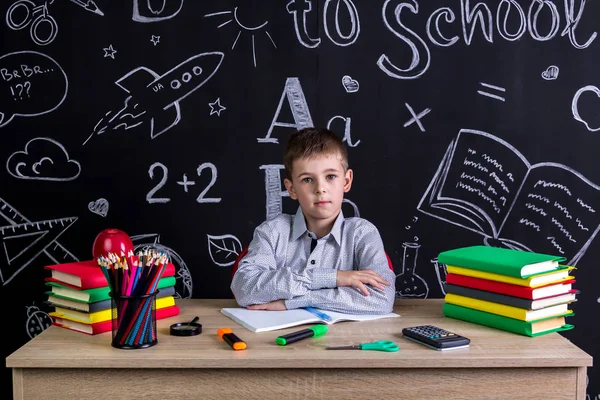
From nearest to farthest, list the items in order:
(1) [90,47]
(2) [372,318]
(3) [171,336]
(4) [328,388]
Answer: (4) [328,388] < (3) [171,336] < (2) [372,318] < (1) [90,47]

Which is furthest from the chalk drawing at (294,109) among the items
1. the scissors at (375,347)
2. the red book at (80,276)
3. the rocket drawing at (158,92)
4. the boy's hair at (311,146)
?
the scissors at (375,347)

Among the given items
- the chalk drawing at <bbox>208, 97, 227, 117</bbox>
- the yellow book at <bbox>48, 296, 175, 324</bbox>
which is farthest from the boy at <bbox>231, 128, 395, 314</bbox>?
the chalk drawing at <bbox>208, 97, 227, 117</bbox>

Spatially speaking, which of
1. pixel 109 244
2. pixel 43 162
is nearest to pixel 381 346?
pixel 109 244

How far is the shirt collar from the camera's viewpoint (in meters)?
2.08

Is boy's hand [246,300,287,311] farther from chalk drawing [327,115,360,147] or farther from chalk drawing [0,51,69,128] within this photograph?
chalk drawing [0,51,69,128]

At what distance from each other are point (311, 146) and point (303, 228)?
29 centimetres

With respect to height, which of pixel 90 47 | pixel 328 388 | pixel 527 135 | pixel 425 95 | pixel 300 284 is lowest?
pixel 328 388

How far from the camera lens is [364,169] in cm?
273

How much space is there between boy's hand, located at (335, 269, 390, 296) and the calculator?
0.26 m

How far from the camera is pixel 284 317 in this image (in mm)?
1769

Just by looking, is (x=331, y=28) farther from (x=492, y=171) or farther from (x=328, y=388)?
(x=328, y=388)

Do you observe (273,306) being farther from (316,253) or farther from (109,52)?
(109,52)

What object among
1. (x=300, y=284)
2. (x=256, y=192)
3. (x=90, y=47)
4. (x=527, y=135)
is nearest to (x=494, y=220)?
(x=527, y=135)

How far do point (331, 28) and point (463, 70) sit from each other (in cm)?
62
